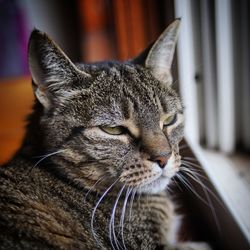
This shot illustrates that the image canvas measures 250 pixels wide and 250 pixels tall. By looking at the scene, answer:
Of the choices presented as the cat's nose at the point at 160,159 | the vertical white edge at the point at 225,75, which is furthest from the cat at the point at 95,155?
the vertical white edge at the point at 225,75

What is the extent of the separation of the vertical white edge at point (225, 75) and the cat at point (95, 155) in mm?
184

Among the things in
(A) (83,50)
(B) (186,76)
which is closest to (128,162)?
(B) (186,76)

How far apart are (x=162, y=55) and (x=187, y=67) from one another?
0.65ft

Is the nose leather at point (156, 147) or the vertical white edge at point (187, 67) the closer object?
the nose leather at point (156, 147)

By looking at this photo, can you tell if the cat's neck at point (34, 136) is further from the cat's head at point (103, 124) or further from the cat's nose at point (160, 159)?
the cat's nose at point (160, 159)

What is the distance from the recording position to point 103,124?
1.05 metres

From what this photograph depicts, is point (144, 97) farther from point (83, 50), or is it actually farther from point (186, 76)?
point (83, 50)

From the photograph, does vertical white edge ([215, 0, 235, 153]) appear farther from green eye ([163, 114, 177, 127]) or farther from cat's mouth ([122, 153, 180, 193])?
cat's mouth ([122, 153, 180, 193])

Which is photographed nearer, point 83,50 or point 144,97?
point 144,97

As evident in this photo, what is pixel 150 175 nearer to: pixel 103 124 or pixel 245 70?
pixel 103 124

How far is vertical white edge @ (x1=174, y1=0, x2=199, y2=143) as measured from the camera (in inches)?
52.1

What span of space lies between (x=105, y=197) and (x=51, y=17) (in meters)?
3.35

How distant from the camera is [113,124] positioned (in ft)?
3.46

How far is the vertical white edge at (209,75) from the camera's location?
129 cm
